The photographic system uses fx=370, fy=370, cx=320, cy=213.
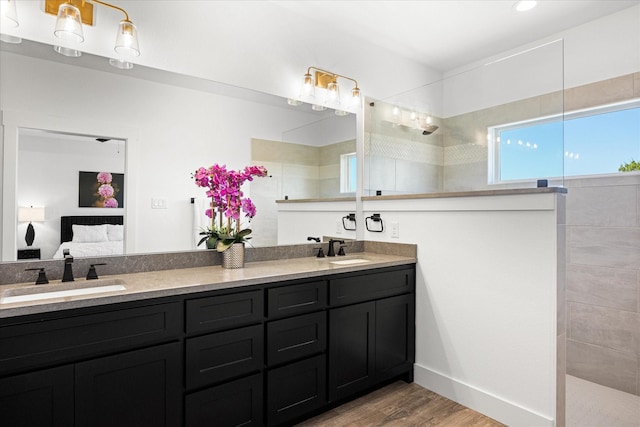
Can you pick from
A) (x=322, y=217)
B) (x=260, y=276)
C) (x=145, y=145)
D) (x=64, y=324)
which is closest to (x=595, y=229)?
(x=322, y=217)

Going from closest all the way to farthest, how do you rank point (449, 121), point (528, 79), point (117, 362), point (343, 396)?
point (117, 362) → point (343, 396) → point (528, 79) → point (449, 121)

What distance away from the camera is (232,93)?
2332mm

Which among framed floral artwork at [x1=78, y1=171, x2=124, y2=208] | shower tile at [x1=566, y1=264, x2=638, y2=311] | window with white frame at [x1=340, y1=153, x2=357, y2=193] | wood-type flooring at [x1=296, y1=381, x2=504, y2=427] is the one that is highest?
window with white frame at [x1=340, y1=153, x2=357, y2=193]

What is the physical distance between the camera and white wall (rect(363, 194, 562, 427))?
6.56ft

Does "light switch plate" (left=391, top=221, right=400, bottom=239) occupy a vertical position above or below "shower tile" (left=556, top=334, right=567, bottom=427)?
above

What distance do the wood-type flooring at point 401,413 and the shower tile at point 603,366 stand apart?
1.05 m

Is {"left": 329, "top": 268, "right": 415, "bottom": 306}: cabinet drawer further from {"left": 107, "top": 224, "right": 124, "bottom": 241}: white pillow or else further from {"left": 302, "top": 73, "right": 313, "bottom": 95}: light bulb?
{"left": 302, "top": 73, "right": 313, "bottom": 95}: light bulb

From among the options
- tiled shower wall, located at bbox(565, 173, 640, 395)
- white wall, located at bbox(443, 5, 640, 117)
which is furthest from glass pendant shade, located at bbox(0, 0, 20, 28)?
tiled shower wall, located at bbox(565, 173, 640, 395)

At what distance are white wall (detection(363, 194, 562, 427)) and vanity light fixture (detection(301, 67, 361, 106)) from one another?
0.94 m

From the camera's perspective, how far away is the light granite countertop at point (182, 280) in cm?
134

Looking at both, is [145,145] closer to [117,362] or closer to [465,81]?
[117,362]

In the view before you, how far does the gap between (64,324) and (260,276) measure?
0.81m

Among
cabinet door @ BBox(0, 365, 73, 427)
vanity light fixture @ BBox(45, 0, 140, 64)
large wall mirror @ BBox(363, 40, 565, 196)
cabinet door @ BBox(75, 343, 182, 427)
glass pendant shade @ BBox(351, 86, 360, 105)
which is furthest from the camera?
glass pendant shade @ BBox(351, 86, 360, 105)

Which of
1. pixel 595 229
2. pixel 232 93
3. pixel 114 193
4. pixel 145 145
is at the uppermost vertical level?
pixel 232 93
